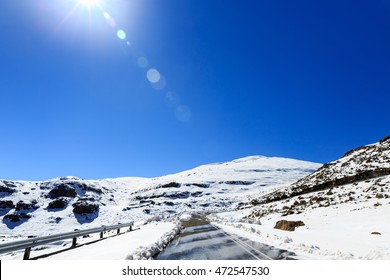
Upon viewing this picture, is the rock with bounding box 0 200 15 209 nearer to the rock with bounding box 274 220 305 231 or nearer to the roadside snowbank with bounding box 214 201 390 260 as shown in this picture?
the rock with bounding box 274 220 305 231

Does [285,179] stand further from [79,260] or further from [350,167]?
[79,260]

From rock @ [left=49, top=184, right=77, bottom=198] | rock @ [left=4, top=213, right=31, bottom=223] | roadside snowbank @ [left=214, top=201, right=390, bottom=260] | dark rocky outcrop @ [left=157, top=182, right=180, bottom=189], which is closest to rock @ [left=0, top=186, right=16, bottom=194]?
rock @ [left=49, top=184, right=77, bottom=198]

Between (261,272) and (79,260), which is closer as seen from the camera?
(261,272)

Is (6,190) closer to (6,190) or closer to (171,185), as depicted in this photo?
(6,190)

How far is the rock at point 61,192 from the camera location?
111m

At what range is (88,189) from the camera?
131375mm

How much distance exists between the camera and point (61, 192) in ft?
365

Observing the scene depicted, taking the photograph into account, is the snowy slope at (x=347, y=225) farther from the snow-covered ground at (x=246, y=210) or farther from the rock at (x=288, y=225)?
the rock at (x=288, y=225)

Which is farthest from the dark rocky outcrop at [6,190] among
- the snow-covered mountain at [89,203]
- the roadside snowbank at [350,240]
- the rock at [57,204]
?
the roadside snowbank at [350,240]

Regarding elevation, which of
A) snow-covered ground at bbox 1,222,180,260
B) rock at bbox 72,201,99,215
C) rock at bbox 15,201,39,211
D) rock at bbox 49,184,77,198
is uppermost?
rock at bbox 49,184,77,198

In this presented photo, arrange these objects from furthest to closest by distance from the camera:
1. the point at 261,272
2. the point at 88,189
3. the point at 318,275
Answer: the point at 88,189, the point at 261,272, the point at 318,275

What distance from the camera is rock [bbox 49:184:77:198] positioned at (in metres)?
111

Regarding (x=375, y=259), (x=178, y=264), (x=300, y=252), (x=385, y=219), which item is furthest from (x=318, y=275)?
(x=385, y=219)

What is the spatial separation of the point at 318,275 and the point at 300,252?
148 inches
